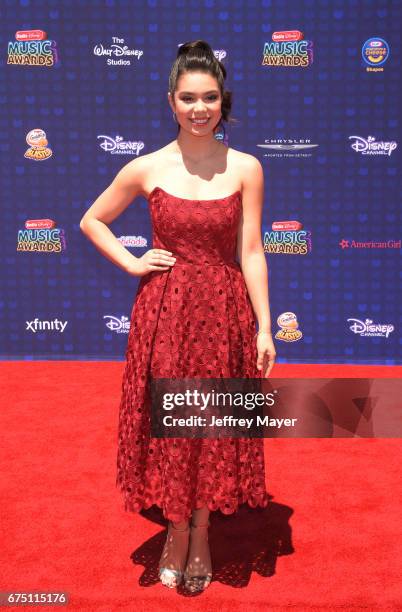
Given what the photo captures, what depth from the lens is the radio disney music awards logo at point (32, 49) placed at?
5547mm

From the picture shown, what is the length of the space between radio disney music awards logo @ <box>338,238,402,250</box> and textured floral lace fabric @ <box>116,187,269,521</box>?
11.8 feet

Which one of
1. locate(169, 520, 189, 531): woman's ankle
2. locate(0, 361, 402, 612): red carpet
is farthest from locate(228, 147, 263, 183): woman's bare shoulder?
locate(0, 361, 402, 612): red carpet

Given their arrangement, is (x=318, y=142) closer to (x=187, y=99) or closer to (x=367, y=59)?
(x=367, y=59)

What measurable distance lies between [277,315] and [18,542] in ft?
11.6

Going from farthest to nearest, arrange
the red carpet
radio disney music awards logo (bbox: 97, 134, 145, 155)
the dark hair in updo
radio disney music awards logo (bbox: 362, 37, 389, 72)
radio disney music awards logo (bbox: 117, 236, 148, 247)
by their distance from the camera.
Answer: radio disney music awards logo (bbox: 117, 236, 148, 247) → radio disney music awards logo (bbox: 97, 134, 145, 155) → radio disney music awards logo (bbox: 362, 37, 389, 72) → the red carpet → the dark hair in updo

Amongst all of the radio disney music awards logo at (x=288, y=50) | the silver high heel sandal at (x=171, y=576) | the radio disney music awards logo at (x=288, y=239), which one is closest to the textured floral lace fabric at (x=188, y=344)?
the silver high heel sandal at (x=171, y=576)

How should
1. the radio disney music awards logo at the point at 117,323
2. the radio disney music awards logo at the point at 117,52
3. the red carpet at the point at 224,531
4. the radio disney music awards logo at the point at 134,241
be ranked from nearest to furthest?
the red carpet at the point at 224,531, the radio disney music awards logo at the point at 117,52, the radio disney music awards logo at the point at 134,241, the radio disney music awards logo at the point at 117,323

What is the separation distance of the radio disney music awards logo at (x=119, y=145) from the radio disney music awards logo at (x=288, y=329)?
202 cm

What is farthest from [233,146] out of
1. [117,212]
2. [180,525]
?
[180,525]

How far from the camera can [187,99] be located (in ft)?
7.20

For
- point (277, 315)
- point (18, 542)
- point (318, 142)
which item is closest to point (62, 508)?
point (18, 542)

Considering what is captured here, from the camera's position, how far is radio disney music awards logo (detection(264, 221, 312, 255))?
18.7ft

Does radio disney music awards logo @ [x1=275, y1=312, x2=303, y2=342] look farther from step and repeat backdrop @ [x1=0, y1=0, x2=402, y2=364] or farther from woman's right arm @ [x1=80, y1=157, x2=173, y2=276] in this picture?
woman's right arm @ [x1=80, y1=157, x2=173, y2=276]

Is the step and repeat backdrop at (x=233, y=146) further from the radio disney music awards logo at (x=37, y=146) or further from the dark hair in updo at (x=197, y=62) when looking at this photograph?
the dark hair in updo at (x=197, y=62)
